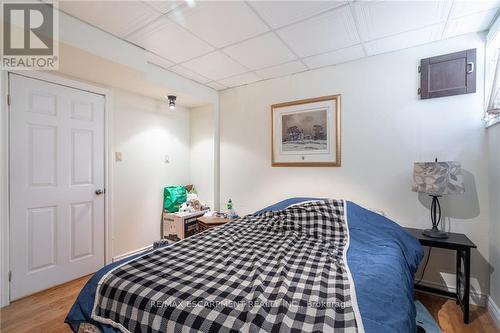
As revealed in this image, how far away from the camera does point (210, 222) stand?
9.38ft

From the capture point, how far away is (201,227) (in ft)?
9.73

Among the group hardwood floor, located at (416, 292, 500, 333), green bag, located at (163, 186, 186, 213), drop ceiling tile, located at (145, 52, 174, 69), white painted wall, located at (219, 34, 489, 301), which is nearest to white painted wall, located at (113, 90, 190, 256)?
green bag, located at (163, 186, 186, 213)

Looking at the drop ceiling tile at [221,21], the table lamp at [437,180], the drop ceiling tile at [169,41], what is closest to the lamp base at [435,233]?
the table lamp at [437,180]

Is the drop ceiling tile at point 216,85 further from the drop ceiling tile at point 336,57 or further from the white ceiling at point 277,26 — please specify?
the drop ceiling tile at point 336,57

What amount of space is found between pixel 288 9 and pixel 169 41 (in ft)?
3.64

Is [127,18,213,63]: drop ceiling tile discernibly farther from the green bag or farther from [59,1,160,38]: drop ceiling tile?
the green bag

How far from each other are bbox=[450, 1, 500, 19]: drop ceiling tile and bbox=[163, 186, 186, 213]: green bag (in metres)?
3.42

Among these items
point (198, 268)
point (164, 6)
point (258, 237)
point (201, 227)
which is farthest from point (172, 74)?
point (198, 268)

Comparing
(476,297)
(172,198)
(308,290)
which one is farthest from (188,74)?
(476,297)

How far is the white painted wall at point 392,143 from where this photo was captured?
6.50 feet

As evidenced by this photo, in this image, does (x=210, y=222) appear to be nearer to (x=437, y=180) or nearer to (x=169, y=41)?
(x=169, y=41)

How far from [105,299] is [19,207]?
1.70 metres

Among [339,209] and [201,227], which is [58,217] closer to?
[201,227]

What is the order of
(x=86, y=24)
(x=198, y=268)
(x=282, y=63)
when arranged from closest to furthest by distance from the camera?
1. (x=198, y=268)
2. (x=86, y=24)
3. (x=282, y=63)
